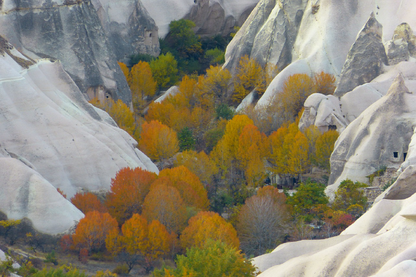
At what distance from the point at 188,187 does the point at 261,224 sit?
5.41 metres

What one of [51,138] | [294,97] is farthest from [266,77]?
[51,138]

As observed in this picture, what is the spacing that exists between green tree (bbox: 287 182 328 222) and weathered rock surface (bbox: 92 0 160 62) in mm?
43620

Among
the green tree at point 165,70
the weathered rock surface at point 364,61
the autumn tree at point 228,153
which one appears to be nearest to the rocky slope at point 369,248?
the autumn tree at point 228,153

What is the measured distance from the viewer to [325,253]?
693 inches

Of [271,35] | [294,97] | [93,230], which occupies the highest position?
[271,35]

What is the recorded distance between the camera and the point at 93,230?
30922 millimetres

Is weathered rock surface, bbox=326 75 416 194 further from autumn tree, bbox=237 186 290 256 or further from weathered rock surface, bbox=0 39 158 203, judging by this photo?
weathered rock surface, bbox=0 39 158 203

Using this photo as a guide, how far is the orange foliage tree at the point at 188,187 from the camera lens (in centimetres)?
3853

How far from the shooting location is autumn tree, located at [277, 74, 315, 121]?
→ 58291 millimetres

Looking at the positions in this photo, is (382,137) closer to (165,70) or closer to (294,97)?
(294,97)

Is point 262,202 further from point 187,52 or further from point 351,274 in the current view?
point 187,52

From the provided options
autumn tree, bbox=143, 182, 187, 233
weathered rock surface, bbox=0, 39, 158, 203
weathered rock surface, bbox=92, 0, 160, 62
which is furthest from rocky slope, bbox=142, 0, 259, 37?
autumn tree, bbox=143, 182, 187, 233

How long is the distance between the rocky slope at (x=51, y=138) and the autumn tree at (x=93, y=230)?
0.90m

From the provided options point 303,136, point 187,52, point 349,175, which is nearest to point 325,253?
point 349,175
